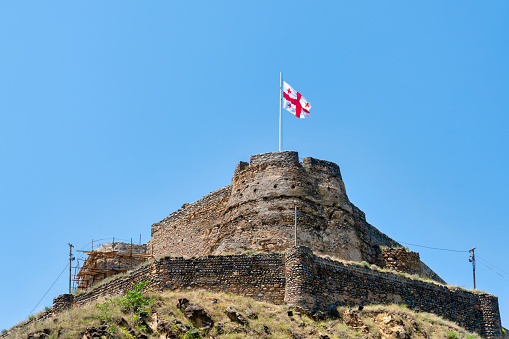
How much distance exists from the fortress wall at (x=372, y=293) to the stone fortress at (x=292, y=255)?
0.04 m

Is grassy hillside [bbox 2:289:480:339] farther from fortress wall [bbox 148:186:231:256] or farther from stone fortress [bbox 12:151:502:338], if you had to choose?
fortress wall [bbox 148:186:231:256]

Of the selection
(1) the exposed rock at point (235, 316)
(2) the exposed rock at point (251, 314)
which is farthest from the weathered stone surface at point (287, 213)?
(1) the exposed rock at point (235, 316)

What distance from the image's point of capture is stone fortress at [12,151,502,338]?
29797mm

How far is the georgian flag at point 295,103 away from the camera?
3853 cm

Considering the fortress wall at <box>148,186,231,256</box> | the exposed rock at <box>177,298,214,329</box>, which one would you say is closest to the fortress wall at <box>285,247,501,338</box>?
the exposed rock at <box>177,298,214,329</box>

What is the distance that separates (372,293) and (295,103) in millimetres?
11489

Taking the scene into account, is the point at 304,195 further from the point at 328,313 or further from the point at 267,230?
the point at 328,313

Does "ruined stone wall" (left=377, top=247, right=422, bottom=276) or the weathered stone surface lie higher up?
the weathered stone surface

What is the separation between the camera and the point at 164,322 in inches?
1013

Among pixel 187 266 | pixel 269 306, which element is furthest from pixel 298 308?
pixel 187 266

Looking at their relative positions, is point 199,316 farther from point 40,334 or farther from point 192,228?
point 192,228

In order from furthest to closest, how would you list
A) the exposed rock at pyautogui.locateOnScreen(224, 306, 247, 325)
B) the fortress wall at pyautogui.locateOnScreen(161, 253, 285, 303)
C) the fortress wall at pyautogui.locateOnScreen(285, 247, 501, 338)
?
the fortress wall at pyautogui.locateOnScreen(161, 253, 285, 303), the fortress wall at pyautogui.locateOnScreen(285, 247, 501, 338), the exposed rock at pyautogui.locateOnScreen(224, 306, 247, 325)

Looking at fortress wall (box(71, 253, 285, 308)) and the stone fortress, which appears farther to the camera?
the stone fortress

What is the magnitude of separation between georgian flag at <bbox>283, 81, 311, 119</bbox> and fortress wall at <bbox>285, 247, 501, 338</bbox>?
1008cm
